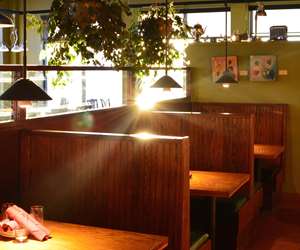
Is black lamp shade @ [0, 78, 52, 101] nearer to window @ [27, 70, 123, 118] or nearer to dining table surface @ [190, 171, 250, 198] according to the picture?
window @ [27, 70, 123, 118]

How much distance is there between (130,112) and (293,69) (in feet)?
9.11

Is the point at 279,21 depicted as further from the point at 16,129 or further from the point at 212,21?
the point at 16,129

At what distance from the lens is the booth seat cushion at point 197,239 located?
3.66m

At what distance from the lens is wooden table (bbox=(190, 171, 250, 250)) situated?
3.94 metres

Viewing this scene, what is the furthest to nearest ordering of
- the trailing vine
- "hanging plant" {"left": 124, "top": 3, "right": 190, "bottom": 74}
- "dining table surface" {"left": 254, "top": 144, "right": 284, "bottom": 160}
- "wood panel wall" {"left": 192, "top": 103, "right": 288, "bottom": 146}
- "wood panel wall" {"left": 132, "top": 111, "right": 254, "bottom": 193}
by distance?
1. "wood panel wall" {"left": 192, "top": 103, "right": 288, "bottom": 146}
2. "dining table surface" {"left": 254, "top": 144, "right": 284, "bottom": 160}
3. "wood panel wall" {"left": 132, "top": 111, "right": 254, "bottom": 193}
4. "hanging plant" {"left": 124, "top": 3, "right": 190, "bottom": 74}
5. the trailing vine

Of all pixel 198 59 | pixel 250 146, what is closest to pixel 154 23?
pixel 250 146

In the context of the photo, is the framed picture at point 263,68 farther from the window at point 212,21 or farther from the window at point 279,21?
the window at point 212,21

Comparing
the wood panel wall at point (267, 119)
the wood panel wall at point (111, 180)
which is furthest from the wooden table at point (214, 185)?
the wood panel wall at point (267, 119)

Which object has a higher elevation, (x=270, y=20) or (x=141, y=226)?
(x=270, y=20)

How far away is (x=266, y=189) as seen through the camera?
6824 mm

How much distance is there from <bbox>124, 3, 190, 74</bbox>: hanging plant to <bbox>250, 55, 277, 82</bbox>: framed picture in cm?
251

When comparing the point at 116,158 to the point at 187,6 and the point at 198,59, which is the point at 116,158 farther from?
the point at 187,6

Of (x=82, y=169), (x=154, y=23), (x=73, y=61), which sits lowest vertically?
(x=82, y=169)

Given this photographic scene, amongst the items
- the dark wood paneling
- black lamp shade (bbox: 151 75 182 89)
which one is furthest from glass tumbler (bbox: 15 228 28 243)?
black lamp shade (bbox: 151 75 182 89)
